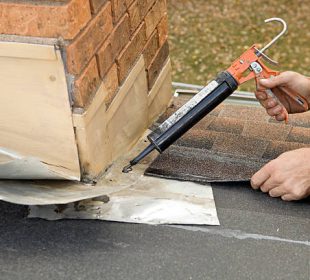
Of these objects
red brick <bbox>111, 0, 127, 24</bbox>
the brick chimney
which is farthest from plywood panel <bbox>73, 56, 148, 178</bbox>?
red brick <bbox>111, 0, 127, 24</bbox>

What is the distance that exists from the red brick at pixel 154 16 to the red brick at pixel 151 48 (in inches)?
1.3

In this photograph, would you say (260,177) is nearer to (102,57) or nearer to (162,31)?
(102,57)

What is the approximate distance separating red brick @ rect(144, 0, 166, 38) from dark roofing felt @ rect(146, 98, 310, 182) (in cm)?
42

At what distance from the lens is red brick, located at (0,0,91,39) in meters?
Result: 1.74

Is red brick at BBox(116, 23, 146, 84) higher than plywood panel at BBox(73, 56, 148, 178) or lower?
higher

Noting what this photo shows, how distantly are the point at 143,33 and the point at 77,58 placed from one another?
66 centimetres

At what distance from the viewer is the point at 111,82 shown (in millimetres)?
2113

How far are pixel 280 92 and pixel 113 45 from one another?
0.72m

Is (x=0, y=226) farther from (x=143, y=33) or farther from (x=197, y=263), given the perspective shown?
(x=143, y=33)

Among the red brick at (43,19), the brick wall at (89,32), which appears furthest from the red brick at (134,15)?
the red brick at (43,19)

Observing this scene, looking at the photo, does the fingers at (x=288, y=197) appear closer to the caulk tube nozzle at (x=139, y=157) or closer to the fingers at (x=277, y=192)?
the fingers at (x=277, y=192)

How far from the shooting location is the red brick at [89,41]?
71.1 inches

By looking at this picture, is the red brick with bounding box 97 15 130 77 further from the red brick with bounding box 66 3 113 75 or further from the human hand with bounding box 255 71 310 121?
the human hand with bounding box 255 71 310 121

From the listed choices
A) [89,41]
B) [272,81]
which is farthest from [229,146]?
[89,41]
